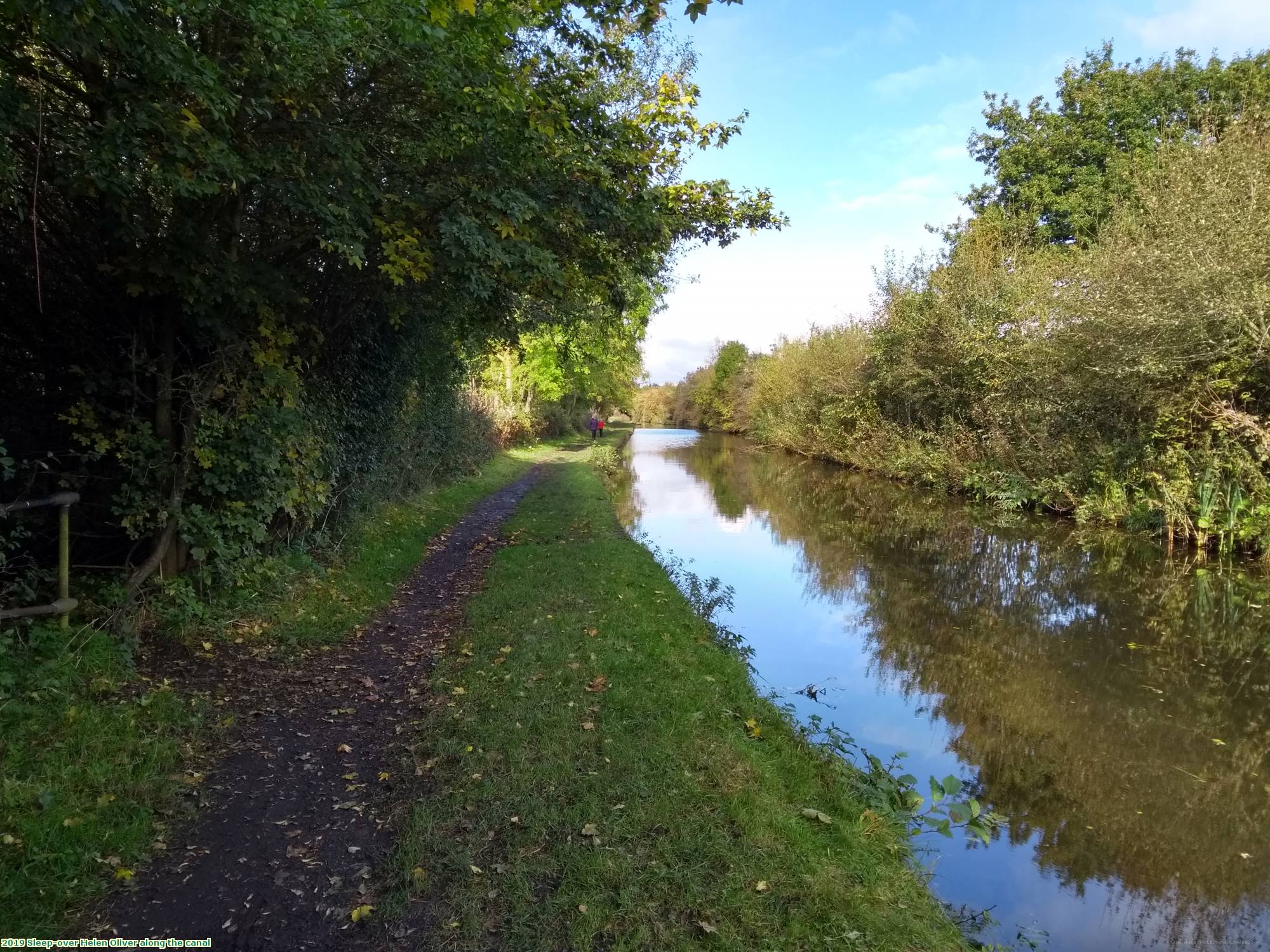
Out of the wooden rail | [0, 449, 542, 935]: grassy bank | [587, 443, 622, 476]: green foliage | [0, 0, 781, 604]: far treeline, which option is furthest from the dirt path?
[587, 443, 622, 476]: green foliage

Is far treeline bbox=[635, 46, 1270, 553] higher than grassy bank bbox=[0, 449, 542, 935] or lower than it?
higher

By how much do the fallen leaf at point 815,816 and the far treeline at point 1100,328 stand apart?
1275cm

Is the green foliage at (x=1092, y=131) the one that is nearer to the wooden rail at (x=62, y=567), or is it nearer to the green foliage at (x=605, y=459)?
the green foliage at (x=605, y=459)

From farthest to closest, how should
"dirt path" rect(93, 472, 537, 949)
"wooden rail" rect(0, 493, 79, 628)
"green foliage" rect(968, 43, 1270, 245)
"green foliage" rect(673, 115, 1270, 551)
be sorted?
"green foliage" rect(968, 43, 1270, 245), "green foliage" rect(673, 115, 1270, 551), "wooden rail" rect(0, 493, 79, 628), "dirt path" rect(93, 472, 537, 949)

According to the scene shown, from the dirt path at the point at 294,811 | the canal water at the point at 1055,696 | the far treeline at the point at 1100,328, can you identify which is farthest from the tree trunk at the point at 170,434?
the far treeline at the point at 1100,328

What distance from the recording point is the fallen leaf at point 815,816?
4.32 metres

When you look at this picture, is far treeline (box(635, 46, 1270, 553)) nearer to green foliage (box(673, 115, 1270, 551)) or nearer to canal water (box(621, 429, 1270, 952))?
green foliage (box(673, 115, 1270, 551))

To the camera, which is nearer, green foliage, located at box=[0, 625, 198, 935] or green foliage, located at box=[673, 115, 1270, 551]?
green foliage, located at box=[0, 625, 198, 935]

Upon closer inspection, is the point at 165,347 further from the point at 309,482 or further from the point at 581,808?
the point at 581,808

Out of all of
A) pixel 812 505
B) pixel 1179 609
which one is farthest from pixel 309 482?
pixel 812 505

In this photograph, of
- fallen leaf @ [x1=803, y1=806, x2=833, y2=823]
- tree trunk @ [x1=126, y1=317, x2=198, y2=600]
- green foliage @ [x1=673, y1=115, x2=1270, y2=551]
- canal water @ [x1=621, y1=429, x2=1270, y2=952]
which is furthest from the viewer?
green foliage @ [x1=673, y1=115, x2=1270, y2=551]

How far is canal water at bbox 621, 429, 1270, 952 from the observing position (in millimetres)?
4590

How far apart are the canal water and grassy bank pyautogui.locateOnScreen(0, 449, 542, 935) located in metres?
4.75

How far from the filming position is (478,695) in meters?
5.77
